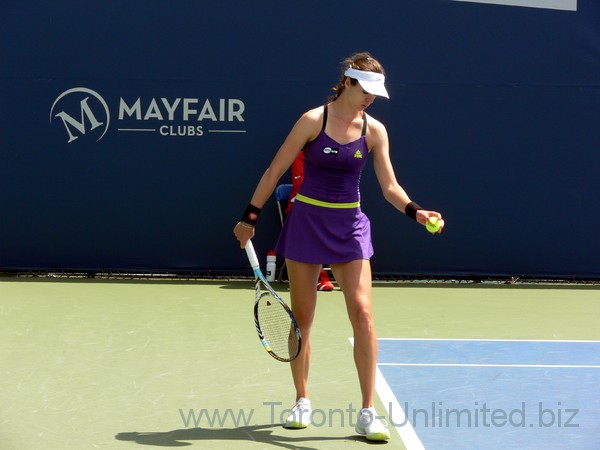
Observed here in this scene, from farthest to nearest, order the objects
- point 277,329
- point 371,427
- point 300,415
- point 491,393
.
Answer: point 491,393 → point 277,329 → point 300,415 → point 371,427

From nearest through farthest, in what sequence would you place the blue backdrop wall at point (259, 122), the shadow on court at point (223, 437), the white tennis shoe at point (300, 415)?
the shadow on court at point (223, 437)
the white tennis shoe at point (300, 415)
the blue backdrop wall at point (259, 122)

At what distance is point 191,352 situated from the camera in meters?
5.57

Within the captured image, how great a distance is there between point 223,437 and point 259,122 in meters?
4.74

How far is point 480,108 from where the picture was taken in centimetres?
845

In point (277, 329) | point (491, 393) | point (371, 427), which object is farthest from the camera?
point (491, 393)

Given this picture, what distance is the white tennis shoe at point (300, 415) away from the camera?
13.4 feet

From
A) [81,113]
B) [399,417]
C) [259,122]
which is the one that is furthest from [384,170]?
[81,113]

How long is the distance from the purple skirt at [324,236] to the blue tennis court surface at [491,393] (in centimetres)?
77

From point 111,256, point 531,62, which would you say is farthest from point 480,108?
point 111,256

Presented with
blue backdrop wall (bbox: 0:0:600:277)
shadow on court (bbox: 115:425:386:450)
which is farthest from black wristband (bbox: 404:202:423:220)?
blue backdrop wall (bbox: 0:0:600:277)

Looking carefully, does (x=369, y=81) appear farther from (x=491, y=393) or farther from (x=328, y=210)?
(x=491, y=393)

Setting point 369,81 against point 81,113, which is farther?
point 81,113

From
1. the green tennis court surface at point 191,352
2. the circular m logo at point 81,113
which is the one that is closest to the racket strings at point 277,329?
the green tennis court surface at point 191,352

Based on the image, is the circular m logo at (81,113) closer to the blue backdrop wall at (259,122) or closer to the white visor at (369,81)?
the blue backdrop wall at (259,122)
